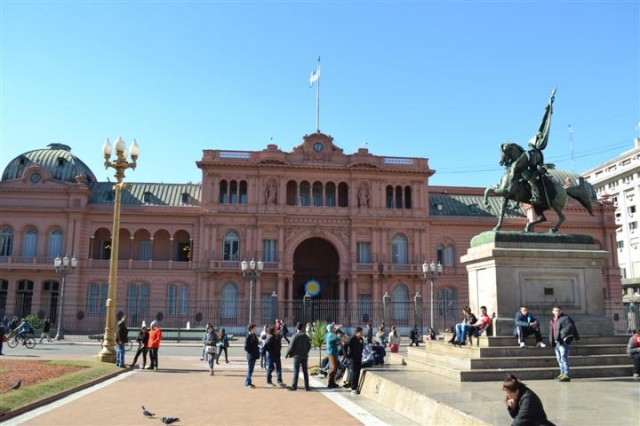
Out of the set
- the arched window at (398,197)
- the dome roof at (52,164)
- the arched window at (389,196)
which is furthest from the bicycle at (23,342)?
the arched window at (398,197)

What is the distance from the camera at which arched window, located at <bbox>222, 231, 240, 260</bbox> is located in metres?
47.5

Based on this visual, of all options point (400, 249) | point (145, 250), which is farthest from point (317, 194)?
point (145, 250)

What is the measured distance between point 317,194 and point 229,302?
12677 millimetres

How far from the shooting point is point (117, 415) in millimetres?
10289

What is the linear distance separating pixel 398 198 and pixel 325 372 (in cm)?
3507

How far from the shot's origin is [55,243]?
46750mm

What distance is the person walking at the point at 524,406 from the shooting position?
20.6ft

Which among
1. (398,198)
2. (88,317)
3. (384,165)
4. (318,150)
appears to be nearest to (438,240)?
(398,198)

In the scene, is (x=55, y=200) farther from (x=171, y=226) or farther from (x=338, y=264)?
(x=338, y=264)

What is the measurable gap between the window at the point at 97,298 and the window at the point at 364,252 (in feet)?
71.8

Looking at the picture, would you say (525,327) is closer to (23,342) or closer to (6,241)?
(23,342)

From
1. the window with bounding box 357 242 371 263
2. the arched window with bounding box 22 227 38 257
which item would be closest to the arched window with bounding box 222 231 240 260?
the window with bounding box 357 242 371 263

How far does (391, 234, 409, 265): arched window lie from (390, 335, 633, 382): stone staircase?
1378 inches

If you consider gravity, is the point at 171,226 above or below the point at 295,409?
above
